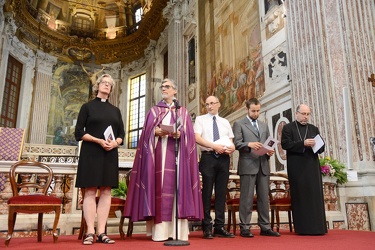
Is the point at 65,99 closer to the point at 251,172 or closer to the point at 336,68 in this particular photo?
the point at 336,68

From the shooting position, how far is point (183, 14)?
1414cm

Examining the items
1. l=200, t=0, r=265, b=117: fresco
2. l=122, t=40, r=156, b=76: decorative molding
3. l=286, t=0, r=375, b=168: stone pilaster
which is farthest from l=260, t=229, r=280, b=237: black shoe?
l=122, t=40, r=156, b=76: decorative molding

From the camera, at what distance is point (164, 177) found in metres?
3.56

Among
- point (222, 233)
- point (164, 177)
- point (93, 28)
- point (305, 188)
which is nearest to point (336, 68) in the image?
point (305, 188)

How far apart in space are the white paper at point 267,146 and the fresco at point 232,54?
4.80 metres

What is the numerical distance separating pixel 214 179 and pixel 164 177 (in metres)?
0.65

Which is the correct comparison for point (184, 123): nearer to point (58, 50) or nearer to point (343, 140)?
point (343, 140)

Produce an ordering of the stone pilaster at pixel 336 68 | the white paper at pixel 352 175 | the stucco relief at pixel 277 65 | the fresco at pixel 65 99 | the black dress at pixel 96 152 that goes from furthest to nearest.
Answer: the fresco at pixel 65 99
the stucco relief at pixel 277 65
the stone pilaster at pixel 336 68
the white paper at pixel 352 175
the black dress at pixel 96 152

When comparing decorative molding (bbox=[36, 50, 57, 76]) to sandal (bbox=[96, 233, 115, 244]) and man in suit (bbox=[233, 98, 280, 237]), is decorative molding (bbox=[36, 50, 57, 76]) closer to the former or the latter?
man in suit (bbox=[233, 98, 280, 237])

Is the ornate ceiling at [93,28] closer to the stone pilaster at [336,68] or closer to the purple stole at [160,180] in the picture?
the stone pilaster at [336,68]

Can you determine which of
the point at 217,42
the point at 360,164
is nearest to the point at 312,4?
the point at 360,164

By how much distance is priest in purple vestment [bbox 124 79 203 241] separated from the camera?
3.48 meters

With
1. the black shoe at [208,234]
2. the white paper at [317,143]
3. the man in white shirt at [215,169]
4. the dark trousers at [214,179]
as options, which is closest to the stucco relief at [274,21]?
the white paper at [317,143]

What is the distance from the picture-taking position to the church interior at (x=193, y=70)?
20.0 ft
